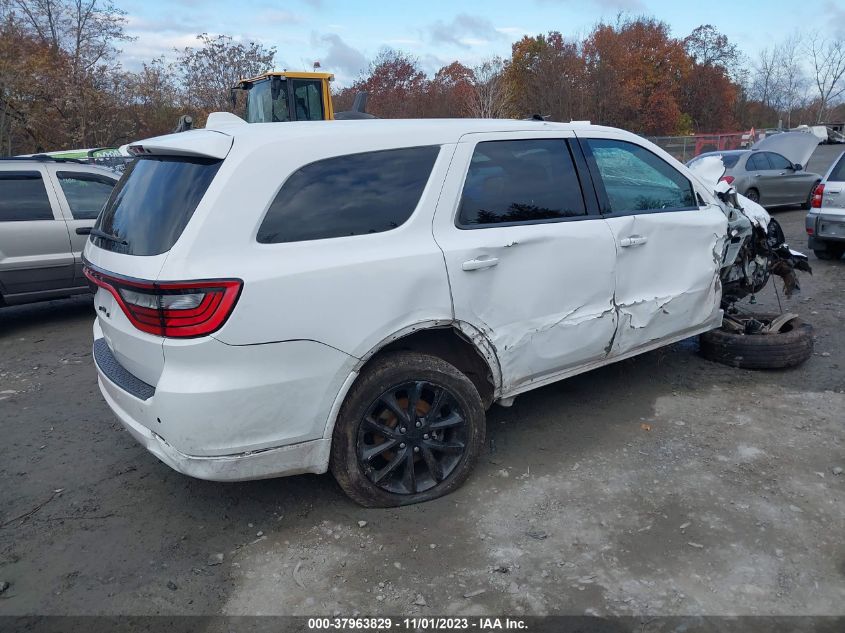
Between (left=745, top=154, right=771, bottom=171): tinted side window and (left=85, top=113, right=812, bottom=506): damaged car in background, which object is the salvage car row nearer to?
(left=85, top=113, right=812, bottom=506): damaged car in background

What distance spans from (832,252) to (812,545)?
790 cm

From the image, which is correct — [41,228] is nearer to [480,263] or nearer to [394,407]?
[394,407]

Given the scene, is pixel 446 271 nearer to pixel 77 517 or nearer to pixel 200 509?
pixel 200 509

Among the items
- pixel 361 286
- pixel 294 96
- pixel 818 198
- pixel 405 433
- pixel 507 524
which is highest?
pixel 294 96

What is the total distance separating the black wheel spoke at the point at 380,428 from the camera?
3.08 m

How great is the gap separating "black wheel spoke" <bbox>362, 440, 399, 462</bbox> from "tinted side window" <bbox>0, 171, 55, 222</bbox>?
18.0 ft

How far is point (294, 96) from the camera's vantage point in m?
12.2

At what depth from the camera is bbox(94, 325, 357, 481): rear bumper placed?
2.65m

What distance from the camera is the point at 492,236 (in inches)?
132

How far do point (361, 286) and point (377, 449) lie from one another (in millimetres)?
818

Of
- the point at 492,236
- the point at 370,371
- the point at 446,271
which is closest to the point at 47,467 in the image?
the point at 370,371

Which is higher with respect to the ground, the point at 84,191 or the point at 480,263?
the point at 84,191

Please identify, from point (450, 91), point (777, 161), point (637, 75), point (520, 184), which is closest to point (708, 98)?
point (637, 75)

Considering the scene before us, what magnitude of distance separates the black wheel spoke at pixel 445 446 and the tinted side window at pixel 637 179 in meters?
Result: 1.75
